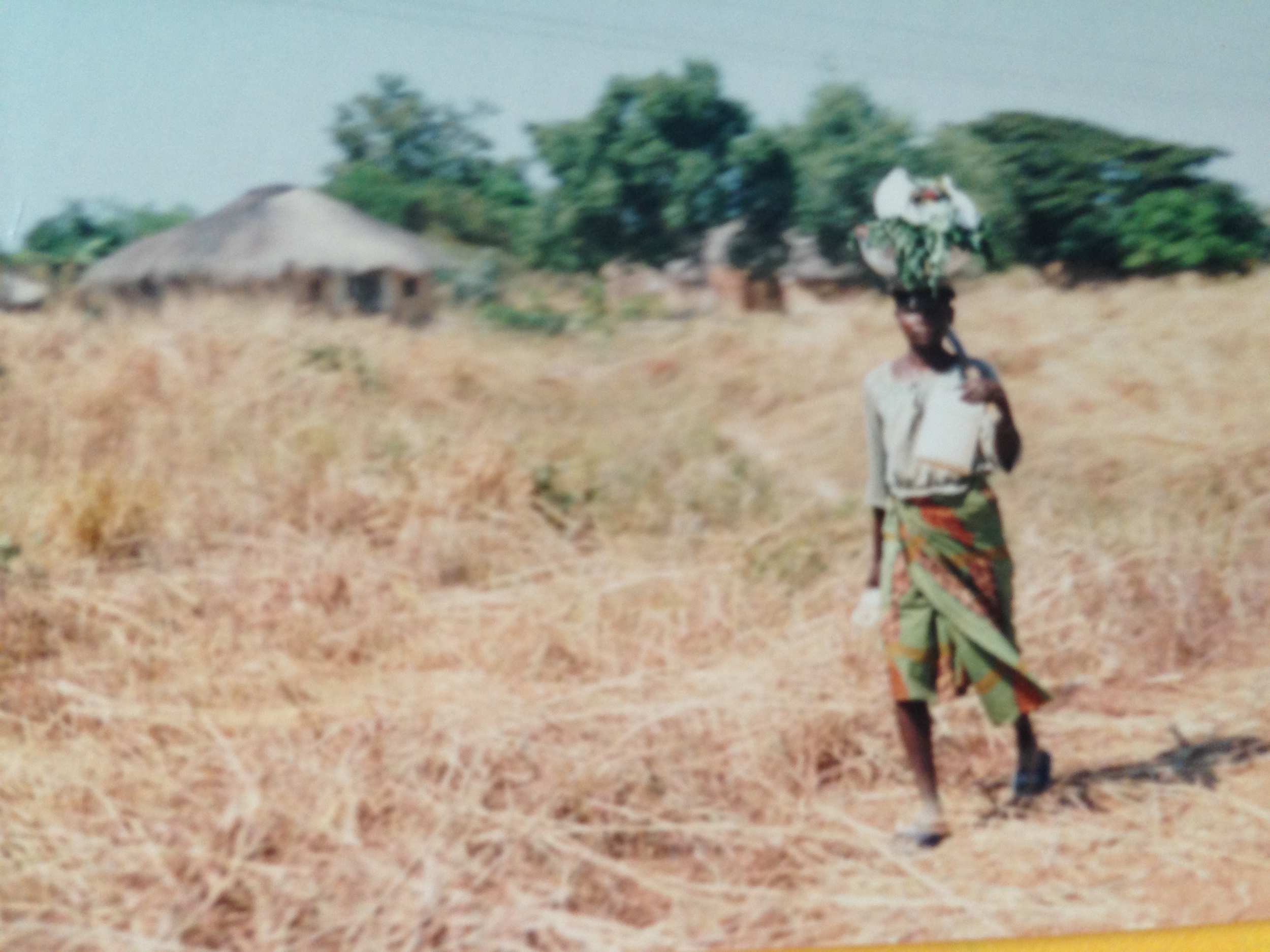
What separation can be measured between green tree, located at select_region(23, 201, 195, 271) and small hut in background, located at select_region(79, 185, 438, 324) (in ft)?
0.14

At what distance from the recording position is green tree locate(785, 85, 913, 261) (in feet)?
12.6

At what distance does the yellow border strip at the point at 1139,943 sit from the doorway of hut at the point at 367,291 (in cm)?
247

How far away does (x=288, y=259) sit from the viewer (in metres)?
4.00

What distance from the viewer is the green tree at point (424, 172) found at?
12.0 feet

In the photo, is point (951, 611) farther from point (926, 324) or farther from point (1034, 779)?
point (926, 324)

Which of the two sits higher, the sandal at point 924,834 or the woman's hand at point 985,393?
the woman's hand at point 985,393

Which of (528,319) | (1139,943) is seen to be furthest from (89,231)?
(1139,943)

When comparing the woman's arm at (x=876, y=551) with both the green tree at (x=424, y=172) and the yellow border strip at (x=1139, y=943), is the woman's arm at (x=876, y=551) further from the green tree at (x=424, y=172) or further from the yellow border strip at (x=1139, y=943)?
the green tree at (x=424, y=172)

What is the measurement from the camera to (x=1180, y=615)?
14.5 feet

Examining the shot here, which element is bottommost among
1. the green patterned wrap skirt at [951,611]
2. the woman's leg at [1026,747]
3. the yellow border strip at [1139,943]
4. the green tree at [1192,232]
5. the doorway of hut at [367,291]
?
the yellow border strip at [1139,943]

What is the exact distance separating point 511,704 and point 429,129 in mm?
1778

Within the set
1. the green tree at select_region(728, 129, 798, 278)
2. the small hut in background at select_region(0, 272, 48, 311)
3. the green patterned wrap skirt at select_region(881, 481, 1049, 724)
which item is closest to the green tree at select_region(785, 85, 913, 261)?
the green tree at select_region(728, 129, 798, 278)

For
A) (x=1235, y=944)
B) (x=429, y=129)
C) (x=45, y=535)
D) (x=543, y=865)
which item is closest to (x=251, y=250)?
(x=429, y=129)

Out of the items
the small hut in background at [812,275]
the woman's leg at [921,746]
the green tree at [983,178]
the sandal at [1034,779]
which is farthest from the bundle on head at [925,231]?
the sandal at [1034,779]
